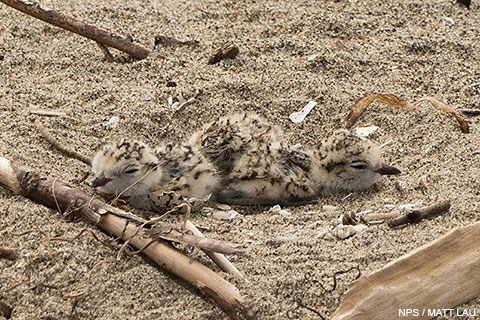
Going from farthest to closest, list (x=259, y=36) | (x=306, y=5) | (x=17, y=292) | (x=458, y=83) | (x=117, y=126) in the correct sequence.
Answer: (x=306, y=5), (x=259, y=36), (x=458, y=83), (x=117, y=126), (x=17, y=292)

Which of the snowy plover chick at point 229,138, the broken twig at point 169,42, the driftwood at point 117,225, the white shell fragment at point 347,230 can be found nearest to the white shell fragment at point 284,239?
the white shell fragment at point 347,230

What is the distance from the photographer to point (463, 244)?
4.35 m

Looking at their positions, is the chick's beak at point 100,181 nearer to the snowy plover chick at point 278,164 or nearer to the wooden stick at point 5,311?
the snowy plover chick at point 278,164

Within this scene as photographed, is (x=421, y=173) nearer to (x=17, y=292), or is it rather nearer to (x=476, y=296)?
(x=476, y=296)

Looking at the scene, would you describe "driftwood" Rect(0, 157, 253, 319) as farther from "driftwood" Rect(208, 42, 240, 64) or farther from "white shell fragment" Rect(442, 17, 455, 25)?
"white shell fragment" Rect(442, 17, 455, 25)

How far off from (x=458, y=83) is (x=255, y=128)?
1677 mm

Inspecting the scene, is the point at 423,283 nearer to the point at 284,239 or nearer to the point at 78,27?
the point at 284,239

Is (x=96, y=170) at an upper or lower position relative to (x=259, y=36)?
upper

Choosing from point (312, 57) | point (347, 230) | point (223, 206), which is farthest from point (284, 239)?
point (312, 57)

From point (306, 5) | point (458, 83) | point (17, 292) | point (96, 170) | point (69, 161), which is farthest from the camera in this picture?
point (306, 5)

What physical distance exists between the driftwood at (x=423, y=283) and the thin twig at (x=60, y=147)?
1.99 meters

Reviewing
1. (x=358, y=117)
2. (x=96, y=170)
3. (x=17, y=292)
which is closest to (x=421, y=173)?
(x=358, y=117)

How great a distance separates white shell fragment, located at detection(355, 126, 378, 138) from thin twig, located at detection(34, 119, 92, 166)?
166 cm

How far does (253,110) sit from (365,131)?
0.70 m
